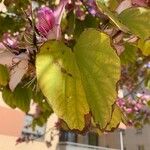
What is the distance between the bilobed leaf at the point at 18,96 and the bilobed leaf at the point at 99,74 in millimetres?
891

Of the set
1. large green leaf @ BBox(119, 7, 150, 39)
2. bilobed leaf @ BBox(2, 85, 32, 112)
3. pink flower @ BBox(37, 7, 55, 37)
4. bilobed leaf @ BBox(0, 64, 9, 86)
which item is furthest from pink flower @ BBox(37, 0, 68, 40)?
bilobed leaf @ BBox(2, 85, 32, 112)

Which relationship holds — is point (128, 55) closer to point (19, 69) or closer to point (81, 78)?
point (19, 69)

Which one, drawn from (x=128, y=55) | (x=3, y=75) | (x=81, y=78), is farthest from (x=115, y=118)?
(x=128, y=55)

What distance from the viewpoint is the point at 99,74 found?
0.54m

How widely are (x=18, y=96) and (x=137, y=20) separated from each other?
94 cm

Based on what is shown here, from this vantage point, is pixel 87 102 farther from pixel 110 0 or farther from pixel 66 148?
pixel 66 148

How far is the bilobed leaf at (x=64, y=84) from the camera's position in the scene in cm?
56

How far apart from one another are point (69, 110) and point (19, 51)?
0.24m

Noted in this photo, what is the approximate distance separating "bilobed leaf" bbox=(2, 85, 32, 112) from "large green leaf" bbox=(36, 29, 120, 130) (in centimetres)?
85

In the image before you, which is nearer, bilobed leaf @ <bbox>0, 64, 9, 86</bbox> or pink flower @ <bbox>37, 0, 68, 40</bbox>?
pink flower @ <bbox>37, 0, 68, 40</bbox>

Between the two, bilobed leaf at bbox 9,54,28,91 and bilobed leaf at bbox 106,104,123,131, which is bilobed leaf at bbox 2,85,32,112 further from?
bilobed leaf at bbox 106,104,123,131

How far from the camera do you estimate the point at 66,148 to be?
1402 cm

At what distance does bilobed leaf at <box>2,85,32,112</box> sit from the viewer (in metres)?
1.44

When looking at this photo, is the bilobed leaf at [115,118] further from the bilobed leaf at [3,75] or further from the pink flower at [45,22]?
the bilobed leaf at [3,75]
